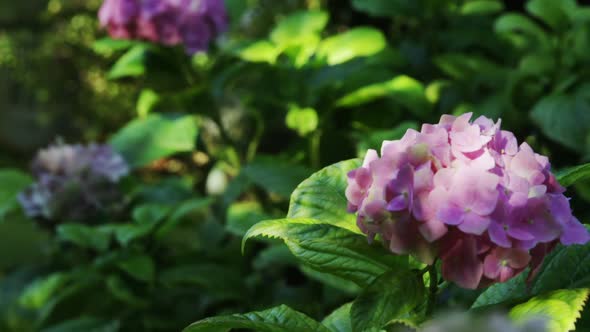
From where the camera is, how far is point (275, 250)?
2.53 m

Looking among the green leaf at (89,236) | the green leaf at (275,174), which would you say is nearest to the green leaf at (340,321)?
the green leaf at (275,174)

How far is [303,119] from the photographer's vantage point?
8.84 ft

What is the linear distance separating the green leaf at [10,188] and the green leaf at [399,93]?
1.11m

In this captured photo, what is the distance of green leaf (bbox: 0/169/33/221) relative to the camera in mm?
2914

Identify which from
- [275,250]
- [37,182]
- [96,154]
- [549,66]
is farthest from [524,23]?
[37,182]

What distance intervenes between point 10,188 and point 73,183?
1.00 feet

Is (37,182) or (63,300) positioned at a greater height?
(37,182)

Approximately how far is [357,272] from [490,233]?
31 centimetres

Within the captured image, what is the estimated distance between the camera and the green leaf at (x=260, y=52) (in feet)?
9.32

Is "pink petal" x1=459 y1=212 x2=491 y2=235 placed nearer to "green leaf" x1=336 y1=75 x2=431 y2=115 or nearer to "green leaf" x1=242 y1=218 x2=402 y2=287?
"green leaf" x1=242 y1=218 x2=402 y2=287

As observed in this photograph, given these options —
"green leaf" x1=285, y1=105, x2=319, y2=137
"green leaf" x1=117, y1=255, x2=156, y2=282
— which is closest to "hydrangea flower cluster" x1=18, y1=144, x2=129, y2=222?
"green leaf" x1=117, y1=255, x2=156, y2=282

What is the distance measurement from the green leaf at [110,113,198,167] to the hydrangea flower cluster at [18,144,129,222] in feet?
0.31

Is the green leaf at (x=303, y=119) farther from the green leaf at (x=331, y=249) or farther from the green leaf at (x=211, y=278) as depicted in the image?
the green leaf at (x=331, y=249)

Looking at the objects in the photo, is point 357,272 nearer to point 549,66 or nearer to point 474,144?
point 474,144
